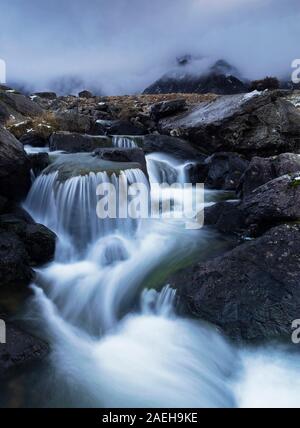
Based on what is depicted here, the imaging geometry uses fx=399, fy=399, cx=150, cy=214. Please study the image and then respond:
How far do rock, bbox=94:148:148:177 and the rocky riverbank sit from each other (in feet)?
0.14

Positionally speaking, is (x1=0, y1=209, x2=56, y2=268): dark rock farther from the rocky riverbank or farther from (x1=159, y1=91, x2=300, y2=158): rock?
(x1=159, y1=91, x2=300, y2=158): rock

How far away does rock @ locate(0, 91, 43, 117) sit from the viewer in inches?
877

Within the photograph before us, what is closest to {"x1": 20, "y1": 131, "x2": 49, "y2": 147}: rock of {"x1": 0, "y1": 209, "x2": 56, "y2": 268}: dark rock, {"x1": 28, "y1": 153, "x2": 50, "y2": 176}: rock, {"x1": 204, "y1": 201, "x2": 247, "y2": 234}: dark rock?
{"x1": 28, "y1": 153, "x2": 50, "y2": 176}: rock

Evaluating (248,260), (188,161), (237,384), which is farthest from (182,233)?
(188,161)

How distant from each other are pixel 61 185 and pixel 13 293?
442 cm

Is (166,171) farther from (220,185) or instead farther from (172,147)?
(220,185)

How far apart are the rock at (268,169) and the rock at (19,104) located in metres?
14.6

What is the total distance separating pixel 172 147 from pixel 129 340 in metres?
13.7

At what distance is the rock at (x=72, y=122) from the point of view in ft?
67.4

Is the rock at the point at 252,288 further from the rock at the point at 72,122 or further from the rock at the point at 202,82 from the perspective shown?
the rock at the point at 202,82

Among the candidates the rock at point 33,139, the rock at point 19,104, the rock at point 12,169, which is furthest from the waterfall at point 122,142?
the rock at point 12,169

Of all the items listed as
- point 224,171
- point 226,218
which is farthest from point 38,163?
point 224,171

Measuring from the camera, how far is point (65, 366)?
274 inches
